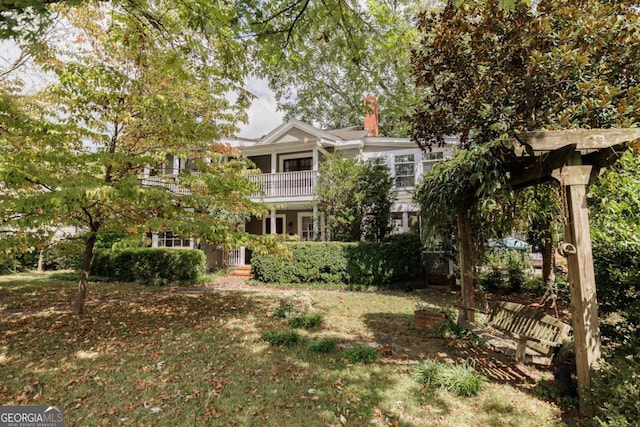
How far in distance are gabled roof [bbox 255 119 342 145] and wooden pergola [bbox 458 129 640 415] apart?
38.9 ft

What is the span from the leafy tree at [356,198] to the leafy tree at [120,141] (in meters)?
5.47

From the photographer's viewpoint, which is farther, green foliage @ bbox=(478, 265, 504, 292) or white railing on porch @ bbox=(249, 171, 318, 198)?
white railing on porch @ bbox=(249, 171, 318, 198)

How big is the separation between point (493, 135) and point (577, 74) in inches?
63.8

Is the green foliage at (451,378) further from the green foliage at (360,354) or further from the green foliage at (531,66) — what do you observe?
the green foliage at (531,66)

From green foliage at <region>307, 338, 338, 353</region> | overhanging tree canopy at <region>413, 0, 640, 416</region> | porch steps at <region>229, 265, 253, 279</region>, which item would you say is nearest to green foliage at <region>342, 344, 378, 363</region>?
green foliage at <region>307, 338, 338, 353</region>

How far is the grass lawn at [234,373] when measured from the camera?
336 cm

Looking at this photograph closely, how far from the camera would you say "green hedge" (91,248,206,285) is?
40.6 ft

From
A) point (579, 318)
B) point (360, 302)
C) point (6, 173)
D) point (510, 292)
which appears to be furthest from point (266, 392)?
point (510, 292)

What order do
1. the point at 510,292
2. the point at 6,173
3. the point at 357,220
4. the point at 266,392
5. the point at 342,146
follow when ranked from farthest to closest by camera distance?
the point at 342,146 < the point at 357,220 < the point at 510,292 < the point at 6,173 < the point at 266,392

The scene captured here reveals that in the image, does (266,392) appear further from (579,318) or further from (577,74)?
(577,74)

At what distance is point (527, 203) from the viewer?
19.9ft

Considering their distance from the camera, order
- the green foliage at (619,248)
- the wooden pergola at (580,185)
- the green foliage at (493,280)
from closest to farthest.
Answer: the wooden pergola at (580,185)
the green foliage at (619,248)
the green foliage at (493,280)

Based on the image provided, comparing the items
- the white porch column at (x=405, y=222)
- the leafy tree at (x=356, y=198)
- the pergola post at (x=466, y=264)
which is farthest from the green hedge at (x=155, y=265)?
the pergola post at (x=466, y=264)

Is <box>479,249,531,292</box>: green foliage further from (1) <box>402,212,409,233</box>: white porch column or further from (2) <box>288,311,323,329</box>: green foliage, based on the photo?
(2) <box>288,311,323,329</box>: green foliage
